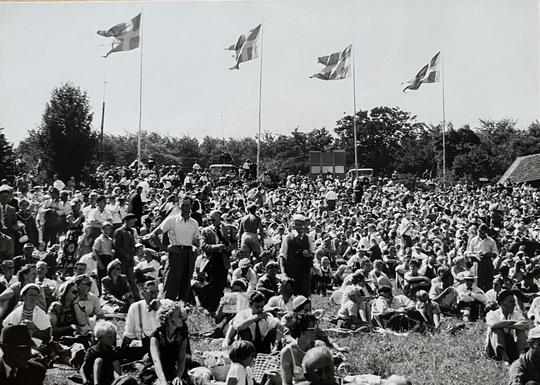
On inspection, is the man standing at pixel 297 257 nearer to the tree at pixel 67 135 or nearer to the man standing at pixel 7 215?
the man standing at pixel 7 215

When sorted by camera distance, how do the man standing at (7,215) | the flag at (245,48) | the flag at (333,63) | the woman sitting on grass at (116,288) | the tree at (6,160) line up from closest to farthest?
the woman sitting on grass at (116,288)
the man standing at (7,215)
the tree at (6,160)
the flag at (245,48)
the flag at (333,63)

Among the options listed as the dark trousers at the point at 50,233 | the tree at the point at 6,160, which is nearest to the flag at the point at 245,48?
the tree at the point at 6,160

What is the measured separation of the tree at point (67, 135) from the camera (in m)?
24.2

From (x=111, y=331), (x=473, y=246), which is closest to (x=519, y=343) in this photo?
(x=111, y=331)

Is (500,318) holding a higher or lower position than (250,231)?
lower

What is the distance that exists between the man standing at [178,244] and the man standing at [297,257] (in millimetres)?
1511

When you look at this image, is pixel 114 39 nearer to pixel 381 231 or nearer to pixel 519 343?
pixel 381 231

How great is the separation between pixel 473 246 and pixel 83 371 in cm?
1136

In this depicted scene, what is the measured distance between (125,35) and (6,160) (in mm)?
5108

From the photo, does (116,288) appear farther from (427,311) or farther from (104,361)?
(427,311)

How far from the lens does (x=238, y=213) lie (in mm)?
18781

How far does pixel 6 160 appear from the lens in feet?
52.7

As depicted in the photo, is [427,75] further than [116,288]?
Yes

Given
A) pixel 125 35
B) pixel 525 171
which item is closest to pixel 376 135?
pixel 525 171
